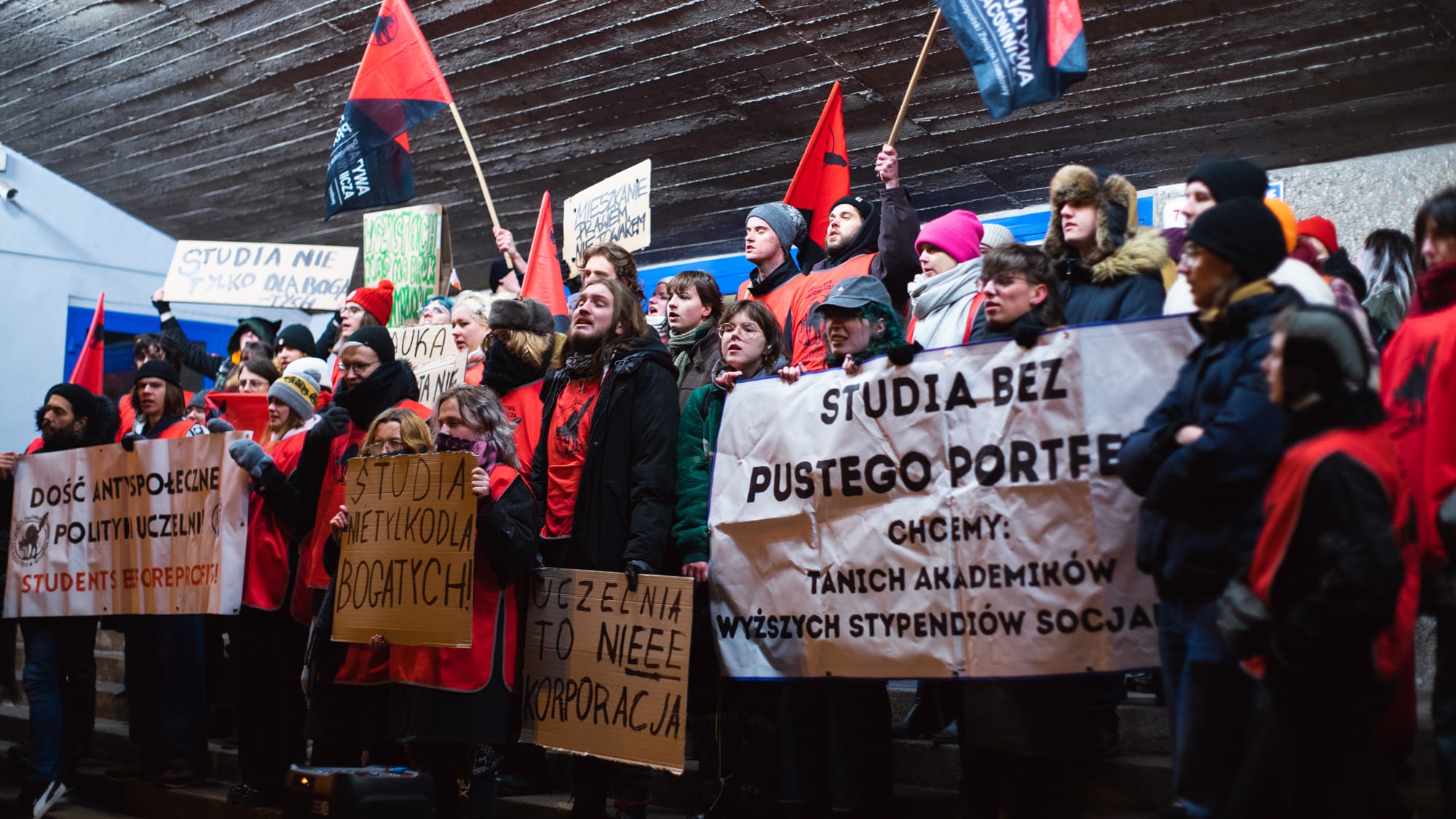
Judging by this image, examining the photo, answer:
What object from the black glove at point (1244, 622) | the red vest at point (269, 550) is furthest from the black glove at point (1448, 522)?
the red vest at point (269, 550)

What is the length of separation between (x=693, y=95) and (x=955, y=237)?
13.5 feet

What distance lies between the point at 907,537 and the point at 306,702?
2.96 meters

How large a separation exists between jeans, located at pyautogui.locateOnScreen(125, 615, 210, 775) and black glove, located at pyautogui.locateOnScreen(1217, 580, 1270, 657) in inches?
194

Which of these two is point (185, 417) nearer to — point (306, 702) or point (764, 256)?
point (306, 702)

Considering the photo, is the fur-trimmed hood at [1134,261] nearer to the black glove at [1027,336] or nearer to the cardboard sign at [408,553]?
the black glove at [1027,336]

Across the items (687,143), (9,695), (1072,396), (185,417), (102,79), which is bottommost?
(9,695)

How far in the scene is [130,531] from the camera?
20.8 feet

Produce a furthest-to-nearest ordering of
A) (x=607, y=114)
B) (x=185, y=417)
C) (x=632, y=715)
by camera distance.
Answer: (x=607, y=114)
(x=185, y=417)
(x=632, y=715)

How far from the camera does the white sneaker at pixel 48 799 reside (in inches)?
242

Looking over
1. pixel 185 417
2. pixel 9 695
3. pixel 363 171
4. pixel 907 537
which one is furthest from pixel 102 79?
pixel 907 537

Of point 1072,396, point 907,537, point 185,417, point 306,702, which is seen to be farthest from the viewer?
point 185,417

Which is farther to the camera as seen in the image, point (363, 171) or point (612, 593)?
point (363, 171)

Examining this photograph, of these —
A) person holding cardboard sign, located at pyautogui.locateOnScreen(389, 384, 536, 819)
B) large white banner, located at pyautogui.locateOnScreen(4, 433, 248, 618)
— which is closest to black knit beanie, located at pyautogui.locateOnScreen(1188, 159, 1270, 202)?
person holding cardboard sign, located at pyautogui.locateOnScreen(389, 384, 536, 819)

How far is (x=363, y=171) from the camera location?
25.2ft
